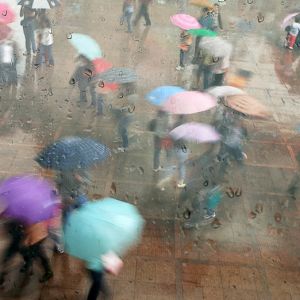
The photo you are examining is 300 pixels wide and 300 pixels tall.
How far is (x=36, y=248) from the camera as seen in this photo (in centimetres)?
485

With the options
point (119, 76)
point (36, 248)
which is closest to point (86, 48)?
point (119, 76)

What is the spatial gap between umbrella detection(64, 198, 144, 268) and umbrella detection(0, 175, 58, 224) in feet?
1.33

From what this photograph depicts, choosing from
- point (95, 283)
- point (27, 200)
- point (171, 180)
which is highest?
point (27, 200)

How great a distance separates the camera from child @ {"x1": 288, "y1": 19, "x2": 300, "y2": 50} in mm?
11852

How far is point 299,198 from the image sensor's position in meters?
6.83

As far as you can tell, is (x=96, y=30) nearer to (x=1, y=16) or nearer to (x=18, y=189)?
(x=1, y=16)

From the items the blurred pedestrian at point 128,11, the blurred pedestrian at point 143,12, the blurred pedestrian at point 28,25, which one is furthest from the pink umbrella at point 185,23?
the blurred pedestrian at point 28,25

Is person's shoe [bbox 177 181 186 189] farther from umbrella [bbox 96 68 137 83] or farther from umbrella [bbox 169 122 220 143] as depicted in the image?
umbrella [bbox 96 68 137 83]

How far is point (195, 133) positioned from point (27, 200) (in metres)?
2.52

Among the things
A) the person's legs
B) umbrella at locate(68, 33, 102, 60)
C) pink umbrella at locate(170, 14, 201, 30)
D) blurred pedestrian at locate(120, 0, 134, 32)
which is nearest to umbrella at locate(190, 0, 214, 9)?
pink umbrella at locate(170, 14, 201, 30)

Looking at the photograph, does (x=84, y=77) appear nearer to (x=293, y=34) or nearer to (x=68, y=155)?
(x=68, y=155)

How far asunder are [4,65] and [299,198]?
6068mm

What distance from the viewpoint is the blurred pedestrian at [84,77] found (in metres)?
7.94

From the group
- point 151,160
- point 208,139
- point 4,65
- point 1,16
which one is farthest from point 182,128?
point 1,16
